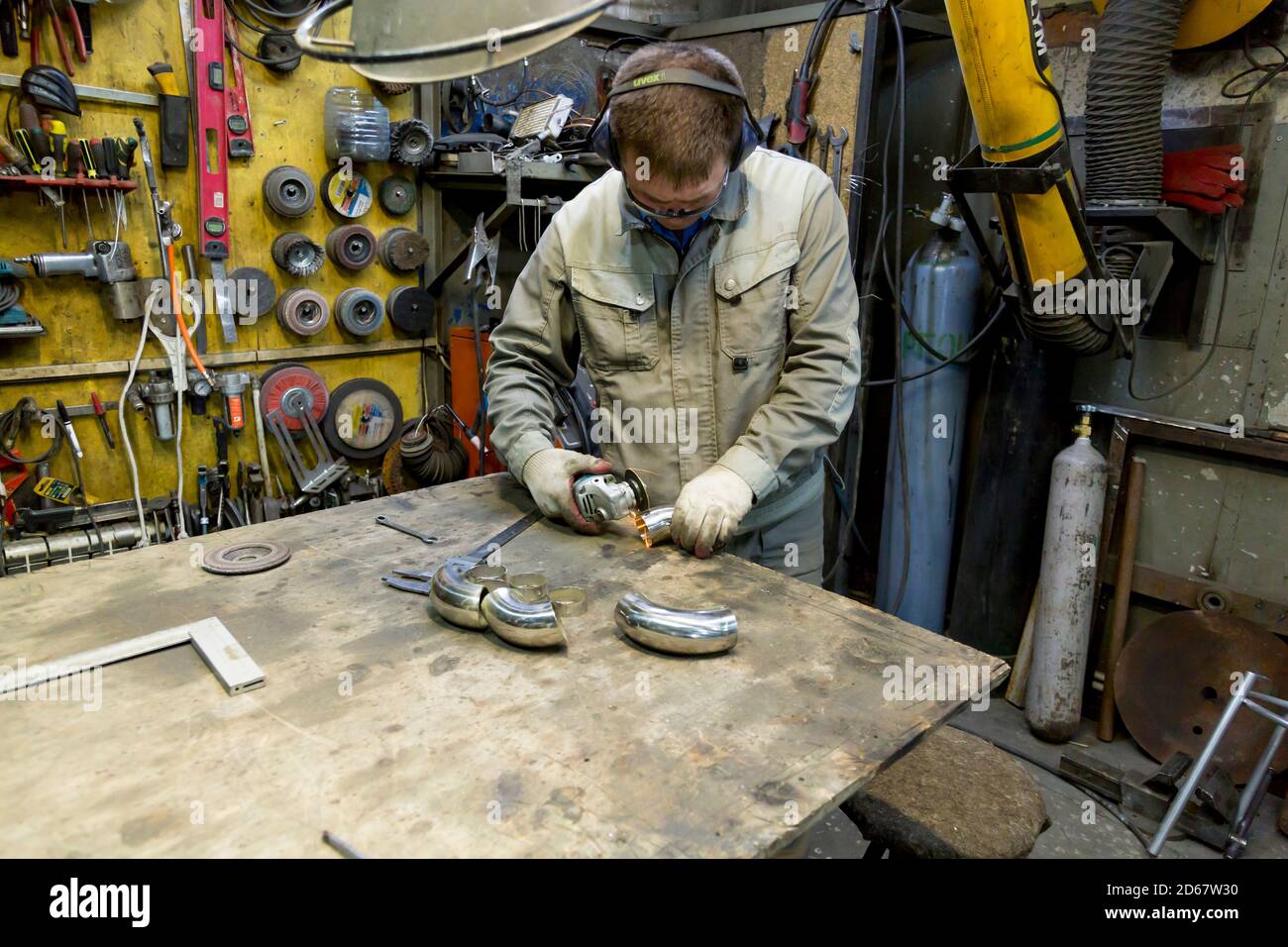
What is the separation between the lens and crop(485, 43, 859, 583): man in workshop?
5.43ft

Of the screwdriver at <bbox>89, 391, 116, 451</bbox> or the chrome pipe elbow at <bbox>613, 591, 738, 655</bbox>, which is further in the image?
the screwdriver at <bbox>89, 391, 116, 451</bbox>

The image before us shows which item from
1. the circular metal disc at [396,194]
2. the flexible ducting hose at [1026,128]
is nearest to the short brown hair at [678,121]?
the flexible ducting hose at [1026,128]

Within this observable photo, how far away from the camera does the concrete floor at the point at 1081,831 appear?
7.57 ft

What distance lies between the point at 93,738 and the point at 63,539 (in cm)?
198

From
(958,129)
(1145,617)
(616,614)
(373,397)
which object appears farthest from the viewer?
(373,397)

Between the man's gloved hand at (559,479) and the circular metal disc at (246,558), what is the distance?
47 cm

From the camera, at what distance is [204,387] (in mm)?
2961

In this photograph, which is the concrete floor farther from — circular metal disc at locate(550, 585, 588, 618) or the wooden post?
circular metal disc at locate(550, 585, 588, 618)

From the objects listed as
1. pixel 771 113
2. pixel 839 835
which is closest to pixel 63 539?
pixel 839 835

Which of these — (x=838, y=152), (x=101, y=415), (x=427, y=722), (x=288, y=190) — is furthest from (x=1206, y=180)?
(x=101, y=415)

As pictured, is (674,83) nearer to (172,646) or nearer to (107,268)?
(172,646)

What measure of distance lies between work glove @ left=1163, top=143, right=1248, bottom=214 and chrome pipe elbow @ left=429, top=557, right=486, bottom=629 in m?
2.29

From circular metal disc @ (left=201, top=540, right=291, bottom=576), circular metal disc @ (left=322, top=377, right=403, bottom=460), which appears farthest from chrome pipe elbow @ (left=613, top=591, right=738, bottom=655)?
circular metal disc @ (left=322, top=377, right=403, bottom=460)
